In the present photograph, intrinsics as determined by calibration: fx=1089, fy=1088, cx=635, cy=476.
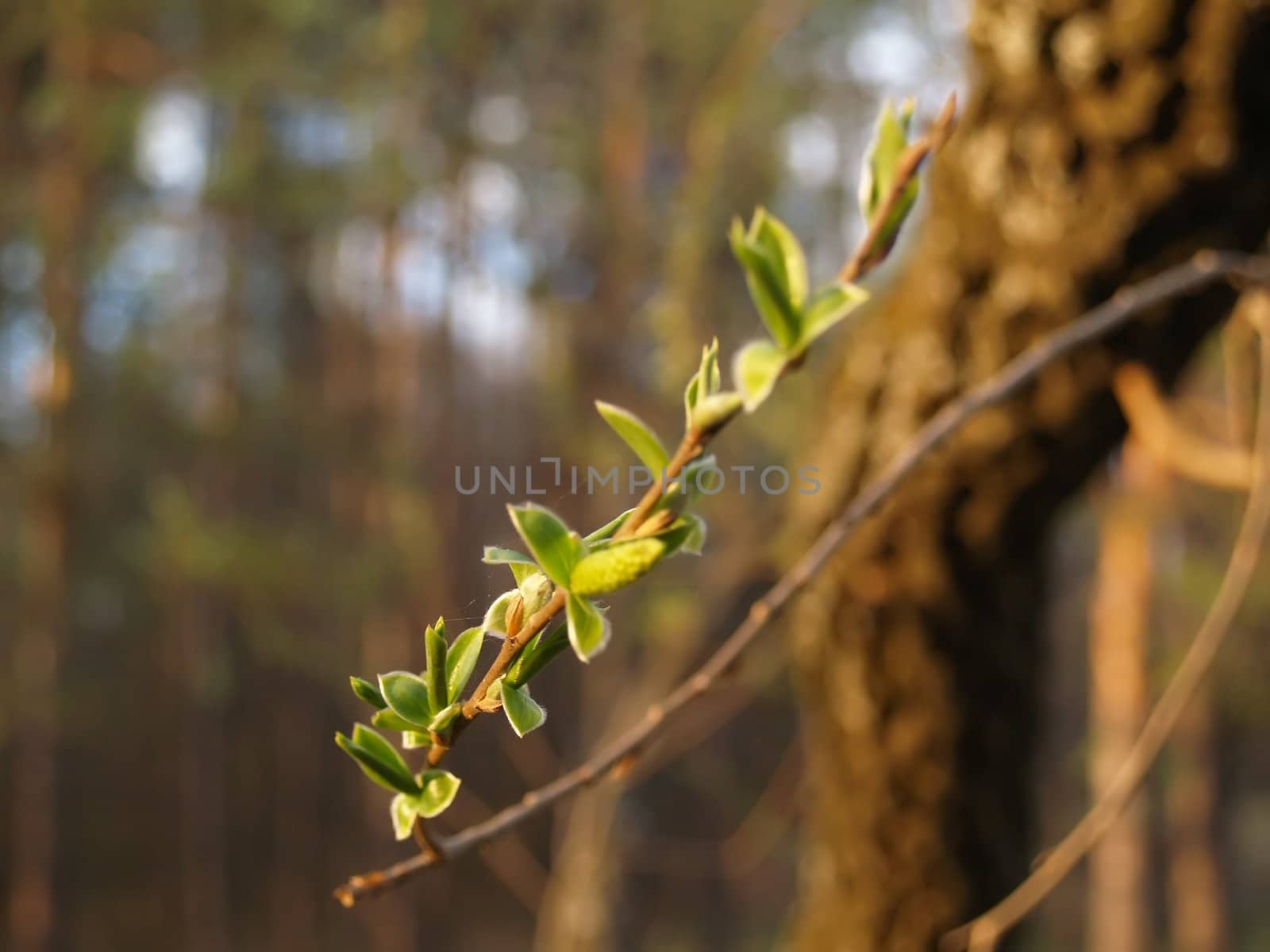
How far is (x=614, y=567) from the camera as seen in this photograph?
9.6 inches

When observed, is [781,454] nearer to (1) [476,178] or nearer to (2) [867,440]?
(2) [867,440]

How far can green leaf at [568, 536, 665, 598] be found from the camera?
244 millimetres

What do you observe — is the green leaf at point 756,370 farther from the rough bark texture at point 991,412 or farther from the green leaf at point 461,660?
the rough bark texture at point 991,412

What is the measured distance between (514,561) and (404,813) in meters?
0.07

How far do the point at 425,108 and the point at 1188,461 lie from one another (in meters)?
4.25

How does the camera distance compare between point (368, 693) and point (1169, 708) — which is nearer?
point (368, 693)

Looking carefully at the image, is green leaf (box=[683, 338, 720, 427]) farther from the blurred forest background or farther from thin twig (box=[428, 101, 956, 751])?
the blurred forest background

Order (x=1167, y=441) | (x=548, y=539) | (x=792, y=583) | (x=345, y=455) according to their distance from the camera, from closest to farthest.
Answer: (x=548, y=539) → (x=792, y=583) → (x=1167, y=441) → (x=345, y=455)

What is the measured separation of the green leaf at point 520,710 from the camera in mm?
245

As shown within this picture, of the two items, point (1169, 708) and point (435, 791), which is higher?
point (435, 791)

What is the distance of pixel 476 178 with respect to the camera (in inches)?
193

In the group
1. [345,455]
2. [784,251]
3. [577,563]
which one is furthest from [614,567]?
[345,455]

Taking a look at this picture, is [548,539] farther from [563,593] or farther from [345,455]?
[345,455]

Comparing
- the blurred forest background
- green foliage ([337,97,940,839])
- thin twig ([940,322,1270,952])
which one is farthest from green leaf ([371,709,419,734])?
the blurred forest background
